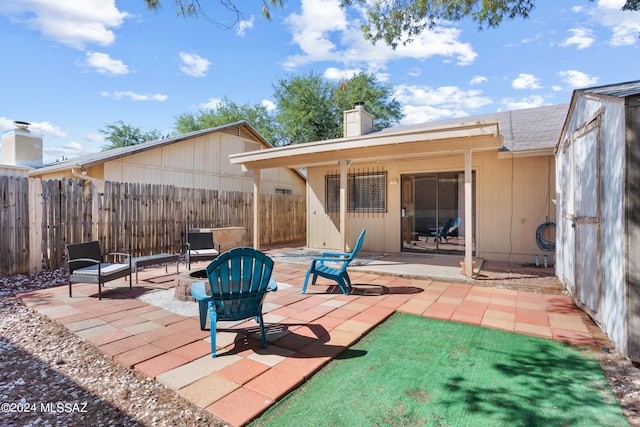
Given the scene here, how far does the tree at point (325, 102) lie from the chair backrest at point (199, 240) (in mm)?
16522

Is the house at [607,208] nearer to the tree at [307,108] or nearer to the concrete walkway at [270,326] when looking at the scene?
the concrete walkway at [270,326]

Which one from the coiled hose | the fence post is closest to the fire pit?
the fence post

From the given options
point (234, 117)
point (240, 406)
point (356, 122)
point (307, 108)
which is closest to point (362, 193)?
point (356, 122)

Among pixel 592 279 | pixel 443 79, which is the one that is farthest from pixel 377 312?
pixel 443 79

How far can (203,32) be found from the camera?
456 cm

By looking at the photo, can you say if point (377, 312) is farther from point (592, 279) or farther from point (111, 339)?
point (111, 339)

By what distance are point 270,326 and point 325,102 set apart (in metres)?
21.2

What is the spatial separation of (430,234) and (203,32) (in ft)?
23.0

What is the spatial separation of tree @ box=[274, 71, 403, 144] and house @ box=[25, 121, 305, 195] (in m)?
7.93

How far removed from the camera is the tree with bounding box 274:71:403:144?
72.6 ft

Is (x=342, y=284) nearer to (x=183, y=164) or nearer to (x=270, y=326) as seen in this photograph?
(x=270, y=326)

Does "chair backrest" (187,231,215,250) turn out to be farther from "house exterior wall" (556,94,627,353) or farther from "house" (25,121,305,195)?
"house exterior wall" (556,94,627,353)

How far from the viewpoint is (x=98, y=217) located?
263 inches

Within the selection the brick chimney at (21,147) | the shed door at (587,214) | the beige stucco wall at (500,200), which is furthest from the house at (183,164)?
the shed door at (587,214)
